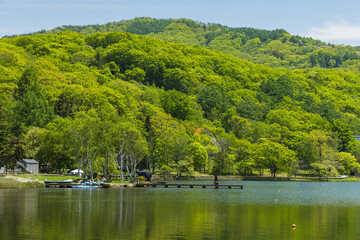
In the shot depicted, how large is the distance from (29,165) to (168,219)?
63279 millimetres

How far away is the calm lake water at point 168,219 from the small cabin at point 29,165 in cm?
3590

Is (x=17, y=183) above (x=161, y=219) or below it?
above

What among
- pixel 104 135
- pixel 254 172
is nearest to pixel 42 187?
pixel 104 135

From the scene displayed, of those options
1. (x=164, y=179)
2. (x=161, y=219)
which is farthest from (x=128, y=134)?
(x=161, y=219)

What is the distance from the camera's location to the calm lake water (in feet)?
128

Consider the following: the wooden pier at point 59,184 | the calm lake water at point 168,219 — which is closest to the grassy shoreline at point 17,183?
the wooden pier at point 59,184

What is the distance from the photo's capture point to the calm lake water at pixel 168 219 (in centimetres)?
3894

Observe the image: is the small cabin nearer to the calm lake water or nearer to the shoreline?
the shoreline

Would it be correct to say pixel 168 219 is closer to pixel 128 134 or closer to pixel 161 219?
pixel 161 219

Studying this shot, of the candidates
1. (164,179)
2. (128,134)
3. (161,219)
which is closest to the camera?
(161,219)

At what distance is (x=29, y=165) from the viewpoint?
103 m

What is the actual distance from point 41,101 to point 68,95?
64.2 feet

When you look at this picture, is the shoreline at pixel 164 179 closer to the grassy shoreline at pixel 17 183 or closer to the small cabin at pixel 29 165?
the grassy shoreline at pixel 17 183

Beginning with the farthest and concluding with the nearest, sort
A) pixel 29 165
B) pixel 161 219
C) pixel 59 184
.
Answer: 1. pixel 29 165
2. pixel 59 184
3. pixel 161 219
